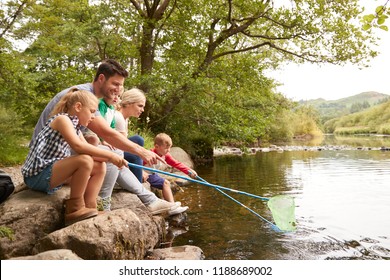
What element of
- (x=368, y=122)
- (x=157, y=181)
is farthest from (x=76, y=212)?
(x=368, y=122)

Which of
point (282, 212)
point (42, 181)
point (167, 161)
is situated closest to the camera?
point (42, 181)

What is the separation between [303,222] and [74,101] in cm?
310

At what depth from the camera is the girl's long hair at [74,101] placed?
3.08m

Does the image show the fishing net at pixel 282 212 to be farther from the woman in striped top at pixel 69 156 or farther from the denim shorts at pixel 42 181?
the denim shorts at pixel 42 181

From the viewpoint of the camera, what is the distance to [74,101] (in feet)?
10.1

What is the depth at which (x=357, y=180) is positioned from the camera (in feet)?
25.8

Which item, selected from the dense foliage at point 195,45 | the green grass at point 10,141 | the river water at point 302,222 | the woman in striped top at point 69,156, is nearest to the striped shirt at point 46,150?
the woman in striped top at point 69,156

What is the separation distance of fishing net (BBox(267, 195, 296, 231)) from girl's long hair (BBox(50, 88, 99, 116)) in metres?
2.21

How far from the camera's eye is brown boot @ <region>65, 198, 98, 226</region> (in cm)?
309

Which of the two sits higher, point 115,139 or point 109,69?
point 109,69

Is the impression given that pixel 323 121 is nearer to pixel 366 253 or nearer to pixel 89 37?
pixel 89 37

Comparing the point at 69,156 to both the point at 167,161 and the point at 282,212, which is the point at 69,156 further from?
the point at 282,212

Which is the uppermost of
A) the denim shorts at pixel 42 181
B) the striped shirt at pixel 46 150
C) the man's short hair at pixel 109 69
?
the man's short hair at pixel 109 69

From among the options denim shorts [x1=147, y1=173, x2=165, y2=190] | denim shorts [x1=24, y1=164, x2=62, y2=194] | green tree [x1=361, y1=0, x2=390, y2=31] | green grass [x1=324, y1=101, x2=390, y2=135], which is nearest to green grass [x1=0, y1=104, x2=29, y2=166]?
denim shorts [x1=147, y1=173, x2=165, y2=190]
